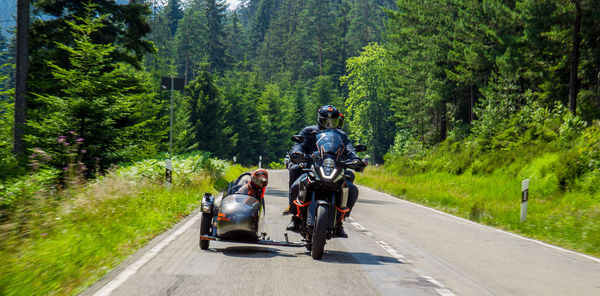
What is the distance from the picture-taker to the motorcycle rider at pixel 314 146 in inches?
288

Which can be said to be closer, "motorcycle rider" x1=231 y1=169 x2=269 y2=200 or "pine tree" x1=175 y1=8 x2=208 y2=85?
"motorcycle rider" x1=231 y1=169 x2=269 y2=200

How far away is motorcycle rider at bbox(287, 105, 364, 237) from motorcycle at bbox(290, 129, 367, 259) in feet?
0.34

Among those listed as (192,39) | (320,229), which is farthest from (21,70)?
(192,39)

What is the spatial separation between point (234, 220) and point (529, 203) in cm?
1055

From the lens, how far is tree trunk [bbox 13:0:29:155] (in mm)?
16641

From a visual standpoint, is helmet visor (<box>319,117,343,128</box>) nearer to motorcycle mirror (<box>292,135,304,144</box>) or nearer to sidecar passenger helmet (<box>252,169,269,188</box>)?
motorcycle mirror (<box>292,135,304,144</box>)

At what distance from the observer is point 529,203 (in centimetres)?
1438

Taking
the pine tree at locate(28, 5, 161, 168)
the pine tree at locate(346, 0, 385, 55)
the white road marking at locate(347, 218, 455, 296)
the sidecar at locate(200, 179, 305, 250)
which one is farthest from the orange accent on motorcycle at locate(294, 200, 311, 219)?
the pine tree at locate(346, 0, 385, 55)

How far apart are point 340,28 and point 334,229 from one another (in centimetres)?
10021

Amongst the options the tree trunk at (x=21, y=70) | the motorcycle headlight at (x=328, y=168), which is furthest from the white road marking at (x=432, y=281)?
the tree trunk at (x=21, y=70)

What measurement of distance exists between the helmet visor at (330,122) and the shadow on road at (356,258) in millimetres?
1930

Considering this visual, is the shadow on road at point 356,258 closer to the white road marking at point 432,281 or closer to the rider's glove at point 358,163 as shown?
the white road marking at point 432,281

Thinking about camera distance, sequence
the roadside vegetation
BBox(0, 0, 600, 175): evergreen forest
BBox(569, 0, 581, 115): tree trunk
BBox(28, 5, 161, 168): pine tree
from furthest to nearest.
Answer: BBox(569, 0, 581, 115): tree trunk < BBox(0, 0, 600, 175): evergreen forest < BBox(28, 5, 161, 168): pine tree < the roadside vegetation

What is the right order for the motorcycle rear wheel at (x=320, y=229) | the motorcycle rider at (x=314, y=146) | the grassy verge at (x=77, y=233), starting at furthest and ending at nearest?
the motorcycle rider at (x=314, y=146) → the motorcycle rear wheel at (x=320, y=229) → the grassy verge at (x=77, y=233)
